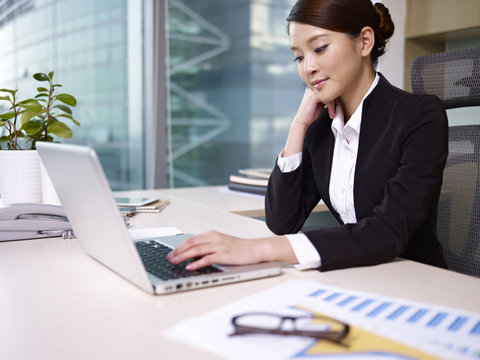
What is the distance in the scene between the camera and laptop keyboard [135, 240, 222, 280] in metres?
0.79

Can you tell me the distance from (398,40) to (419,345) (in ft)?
8.19

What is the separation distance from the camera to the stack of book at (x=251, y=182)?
1.92 m

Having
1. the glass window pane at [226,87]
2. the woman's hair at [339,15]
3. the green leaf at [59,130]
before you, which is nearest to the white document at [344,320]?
the woman's hair at [339,15]

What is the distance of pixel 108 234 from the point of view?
773 millimetres

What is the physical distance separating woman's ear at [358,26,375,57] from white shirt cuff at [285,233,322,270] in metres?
0.58

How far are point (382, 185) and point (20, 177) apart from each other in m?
0.95

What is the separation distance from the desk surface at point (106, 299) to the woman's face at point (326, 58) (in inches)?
19.0

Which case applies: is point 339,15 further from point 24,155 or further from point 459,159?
point 24,155

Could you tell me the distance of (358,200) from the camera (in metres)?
1.23

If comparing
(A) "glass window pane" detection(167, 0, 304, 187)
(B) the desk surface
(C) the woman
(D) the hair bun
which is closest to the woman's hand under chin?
(C) the woman

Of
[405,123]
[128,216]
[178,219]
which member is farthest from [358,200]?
[128,216]

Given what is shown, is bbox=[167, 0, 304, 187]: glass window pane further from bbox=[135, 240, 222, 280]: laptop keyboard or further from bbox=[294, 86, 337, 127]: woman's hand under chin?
bbox=[135, 240, 222, 280]: laptop keyboard

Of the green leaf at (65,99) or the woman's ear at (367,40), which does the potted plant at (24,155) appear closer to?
the green leaf at (65,99)

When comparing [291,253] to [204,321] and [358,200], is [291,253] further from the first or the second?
[358,200]
